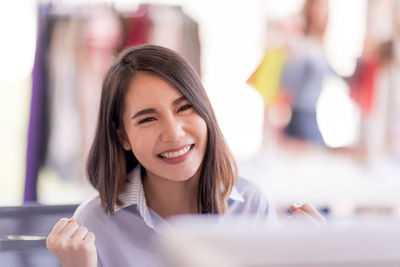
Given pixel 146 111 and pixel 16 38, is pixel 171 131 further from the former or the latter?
pixel 16 38

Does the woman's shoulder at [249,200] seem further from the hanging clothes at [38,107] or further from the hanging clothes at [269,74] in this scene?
the hanging clothes at [269,74]

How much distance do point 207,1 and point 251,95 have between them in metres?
0.57

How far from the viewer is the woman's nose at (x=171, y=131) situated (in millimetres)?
929

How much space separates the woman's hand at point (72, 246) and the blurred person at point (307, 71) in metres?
1.93

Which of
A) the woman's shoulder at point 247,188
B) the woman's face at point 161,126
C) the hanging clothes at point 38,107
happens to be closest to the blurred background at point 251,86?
the hanging clothes at point 38,107

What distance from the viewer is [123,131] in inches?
40.0

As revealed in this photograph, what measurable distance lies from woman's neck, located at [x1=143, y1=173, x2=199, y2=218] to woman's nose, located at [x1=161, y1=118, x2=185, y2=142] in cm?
15

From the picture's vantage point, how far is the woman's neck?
1062mm

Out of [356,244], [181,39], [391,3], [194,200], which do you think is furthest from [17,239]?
[391,3]

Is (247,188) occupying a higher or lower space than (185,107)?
lower

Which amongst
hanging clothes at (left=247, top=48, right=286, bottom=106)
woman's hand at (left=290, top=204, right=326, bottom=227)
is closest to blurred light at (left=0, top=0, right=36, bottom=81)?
hanging clothes at (left=247, top=48, right=286, bottom=106)

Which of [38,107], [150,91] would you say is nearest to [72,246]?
[150,91]

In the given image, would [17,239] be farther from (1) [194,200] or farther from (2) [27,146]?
(2) [27,146]

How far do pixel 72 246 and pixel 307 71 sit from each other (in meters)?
2.03
